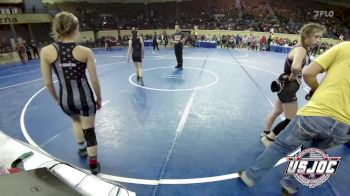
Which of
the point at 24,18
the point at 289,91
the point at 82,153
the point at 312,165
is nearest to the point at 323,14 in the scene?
the point at 289,91

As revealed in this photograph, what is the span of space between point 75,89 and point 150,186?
1600 millimetres

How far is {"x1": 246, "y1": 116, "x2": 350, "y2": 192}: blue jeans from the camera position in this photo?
2.40 meters

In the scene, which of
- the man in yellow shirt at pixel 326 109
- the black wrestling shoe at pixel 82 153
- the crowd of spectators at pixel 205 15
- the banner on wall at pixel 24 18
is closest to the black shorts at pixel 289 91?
the man in yellow shirt at pixel 326 109

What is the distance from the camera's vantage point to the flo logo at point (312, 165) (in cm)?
264

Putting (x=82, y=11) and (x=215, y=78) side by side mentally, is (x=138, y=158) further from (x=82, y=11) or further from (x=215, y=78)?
(x=82, y=11)

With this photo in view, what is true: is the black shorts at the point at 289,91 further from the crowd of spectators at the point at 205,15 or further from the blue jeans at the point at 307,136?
the crowd of spectators at the point at 205,15

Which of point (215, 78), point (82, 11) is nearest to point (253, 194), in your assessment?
point (215, 78)

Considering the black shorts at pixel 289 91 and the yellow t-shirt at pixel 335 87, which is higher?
the yellow t-shirt at pixel 335 87

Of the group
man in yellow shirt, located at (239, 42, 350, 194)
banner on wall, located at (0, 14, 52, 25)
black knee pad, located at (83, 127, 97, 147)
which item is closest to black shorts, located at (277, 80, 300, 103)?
man in yellow shirt, located at (239, 42, 350, 194)

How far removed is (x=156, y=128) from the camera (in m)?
5.07

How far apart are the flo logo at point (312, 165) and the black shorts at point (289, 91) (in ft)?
4.24

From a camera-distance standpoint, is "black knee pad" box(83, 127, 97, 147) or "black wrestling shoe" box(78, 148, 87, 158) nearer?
"black knee pad" box(83, 127, 97, 147)

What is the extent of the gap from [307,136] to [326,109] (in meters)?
0.33

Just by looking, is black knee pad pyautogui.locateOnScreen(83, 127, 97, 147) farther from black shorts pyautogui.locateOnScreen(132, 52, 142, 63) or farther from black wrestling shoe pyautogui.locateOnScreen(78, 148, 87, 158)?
black shorts pyautogui.locateOnScreen(132, 52, 142, 63)
